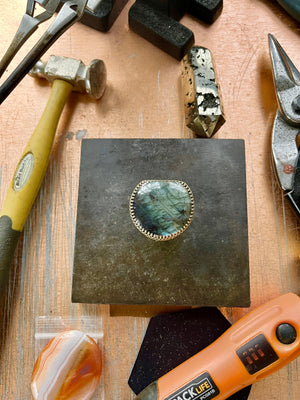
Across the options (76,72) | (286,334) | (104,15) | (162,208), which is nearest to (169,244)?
(162,208)

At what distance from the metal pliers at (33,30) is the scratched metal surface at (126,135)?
25 cm

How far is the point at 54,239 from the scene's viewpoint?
2.69ft

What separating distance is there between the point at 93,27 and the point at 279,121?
49cm

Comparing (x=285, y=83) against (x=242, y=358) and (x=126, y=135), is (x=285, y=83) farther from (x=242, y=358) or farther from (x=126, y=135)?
(x=242, y=358)

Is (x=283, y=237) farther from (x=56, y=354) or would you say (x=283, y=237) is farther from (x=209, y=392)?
(x=56, y=354)

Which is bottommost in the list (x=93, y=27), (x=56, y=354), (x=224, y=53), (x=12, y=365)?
(x=12, y=365)

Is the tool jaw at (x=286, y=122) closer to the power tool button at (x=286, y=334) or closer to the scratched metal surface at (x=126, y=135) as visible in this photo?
the scratched metal surface at (x=126, y=135)

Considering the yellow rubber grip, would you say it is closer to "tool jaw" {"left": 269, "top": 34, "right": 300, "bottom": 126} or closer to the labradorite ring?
the labradorite ring

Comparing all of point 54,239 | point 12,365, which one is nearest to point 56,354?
point 12,365

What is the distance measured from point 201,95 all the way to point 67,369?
59 cm

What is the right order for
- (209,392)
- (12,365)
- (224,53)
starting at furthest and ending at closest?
(224,53), (12,365), (209,392)

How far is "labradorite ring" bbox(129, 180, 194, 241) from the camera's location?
0.61 meters

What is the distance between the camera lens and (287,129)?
77 cm

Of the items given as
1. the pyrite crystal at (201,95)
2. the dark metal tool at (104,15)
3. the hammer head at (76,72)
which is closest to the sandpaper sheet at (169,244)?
the pyrite crystal at (201,95)
